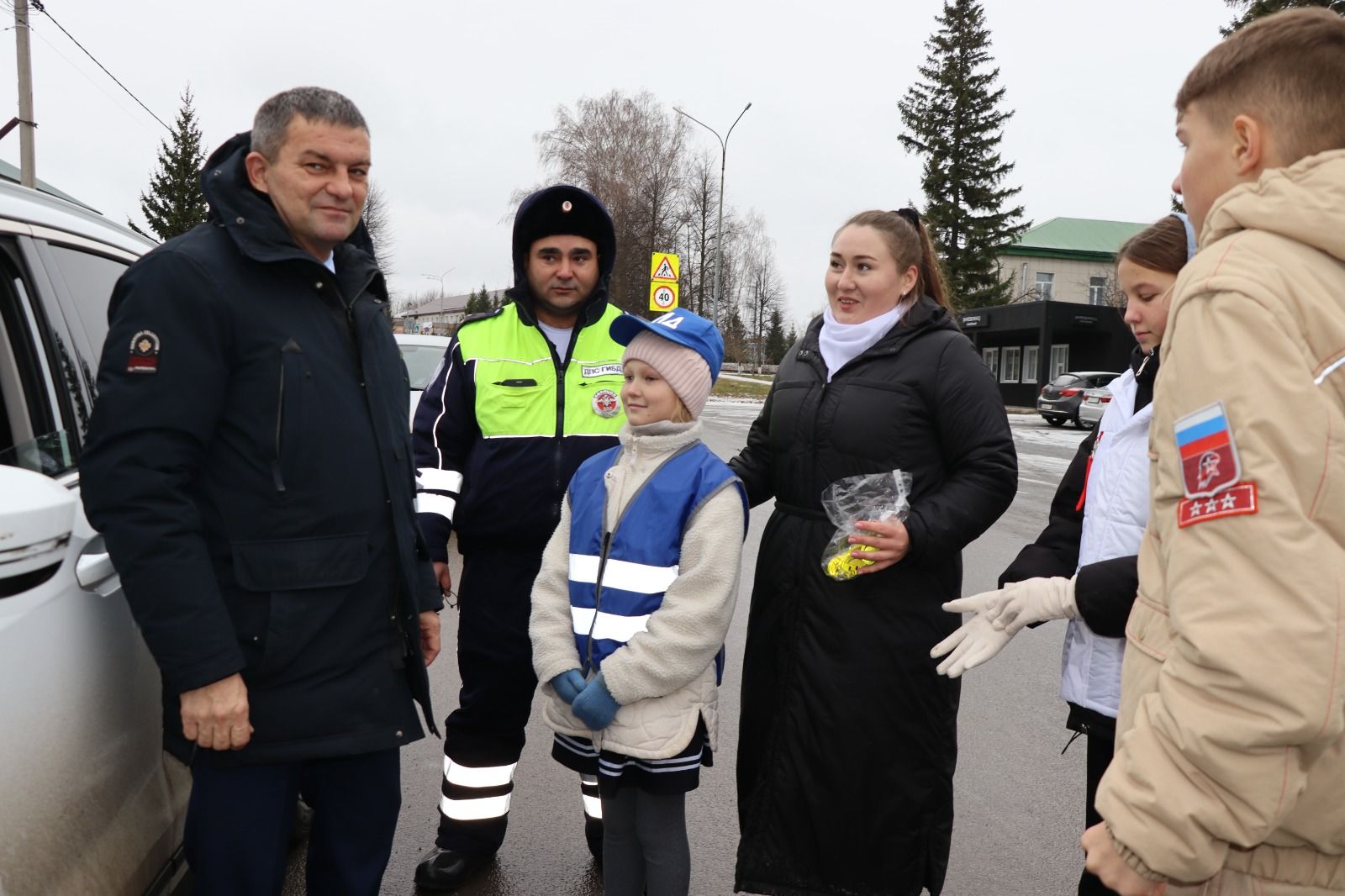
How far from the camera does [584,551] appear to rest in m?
2.55

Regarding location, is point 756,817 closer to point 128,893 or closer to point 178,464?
point 128,893

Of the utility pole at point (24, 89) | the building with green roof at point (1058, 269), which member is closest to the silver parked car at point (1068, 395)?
the utility pole at point (24, 89)

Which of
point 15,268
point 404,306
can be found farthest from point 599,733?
point 404,306

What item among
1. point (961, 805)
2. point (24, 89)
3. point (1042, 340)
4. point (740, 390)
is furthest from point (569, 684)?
point (740, 390)

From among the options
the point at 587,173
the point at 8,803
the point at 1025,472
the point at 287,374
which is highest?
the point at 587,173

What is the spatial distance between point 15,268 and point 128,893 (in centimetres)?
134

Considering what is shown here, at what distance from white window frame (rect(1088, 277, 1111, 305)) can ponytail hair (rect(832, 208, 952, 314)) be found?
6039 centimetres

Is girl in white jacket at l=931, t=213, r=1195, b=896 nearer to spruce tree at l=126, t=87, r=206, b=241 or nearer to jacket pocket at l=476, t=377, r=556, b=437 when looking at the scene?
jacket pocket at l=476, t=377, r=556, b=437

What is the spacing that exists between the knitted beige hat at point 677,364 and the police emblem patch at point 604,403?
42cm

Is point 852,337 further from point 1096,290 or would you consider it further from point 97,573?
point 1096,290

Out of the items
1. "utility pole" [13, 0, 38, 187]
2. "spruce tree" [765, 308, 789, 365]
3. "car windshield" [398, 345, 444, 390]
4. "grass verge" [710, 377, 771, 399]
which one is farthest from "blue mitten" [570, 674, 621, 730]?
"spruce tree" [765, 308, 789, 365]

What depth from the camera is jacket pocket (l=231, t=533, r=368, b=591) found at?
2.03m

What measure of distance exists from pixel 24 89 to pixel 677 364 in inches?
736

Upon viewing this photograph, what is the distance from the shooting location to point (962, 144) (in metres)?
40.4
